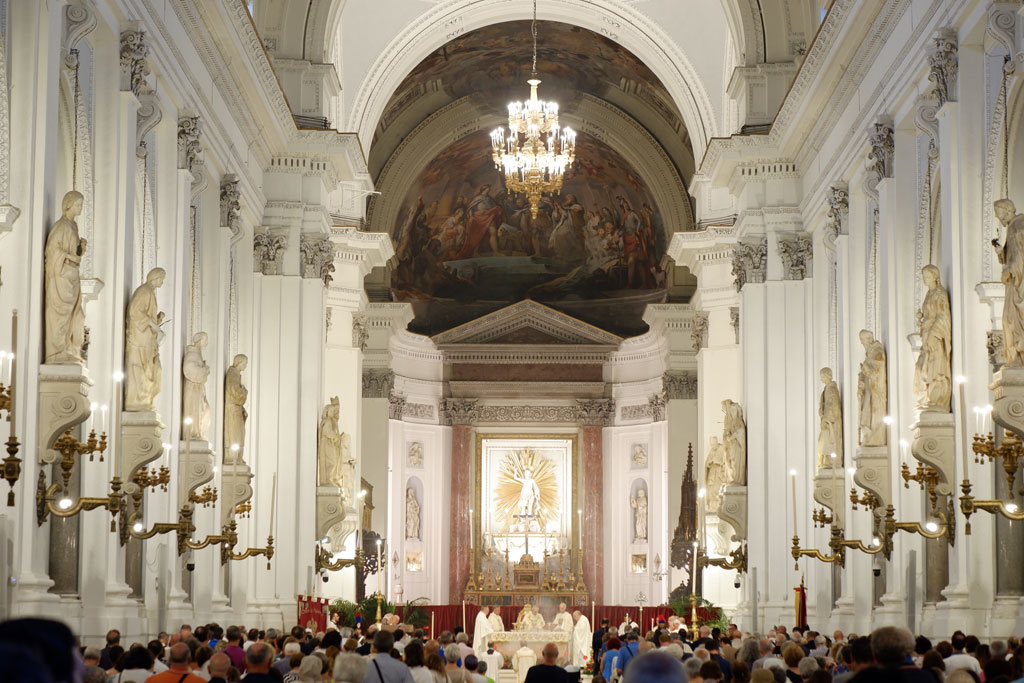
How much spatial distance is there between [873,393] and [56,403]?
10100mm

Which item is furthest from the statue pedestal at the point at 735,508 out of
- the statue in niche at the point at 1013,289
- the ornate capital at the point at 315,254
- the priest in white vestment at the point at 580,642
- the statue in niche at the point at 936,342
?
the statue in niche at the point at 1013,289

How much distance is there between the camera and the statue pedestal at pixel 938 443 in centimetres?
1487

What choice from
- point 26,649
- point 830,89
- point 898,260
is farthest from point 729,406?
point 26,649

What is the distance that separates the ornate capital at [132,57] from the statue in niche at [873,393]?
882 cm

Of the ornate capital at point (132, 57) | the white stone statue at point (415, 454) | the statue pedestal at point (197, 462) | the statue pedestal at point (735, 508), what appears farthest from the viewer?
the white stone statue at point (415, 454)

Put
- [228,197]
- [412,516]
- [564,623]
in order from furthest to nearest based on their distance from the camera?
[412,516] < [564,623] < [228,197]

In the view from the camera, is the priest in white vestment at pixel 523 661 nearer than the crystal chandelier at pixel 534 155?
No

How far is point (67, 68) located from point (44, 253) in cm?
257

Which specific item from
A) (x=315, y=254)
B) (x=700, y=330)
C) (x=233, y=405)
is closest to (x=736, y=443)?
(x=700, y=330)

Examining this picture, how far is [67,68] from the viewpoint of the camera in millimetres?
13953

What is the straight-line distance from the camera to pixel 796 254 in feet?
80.5

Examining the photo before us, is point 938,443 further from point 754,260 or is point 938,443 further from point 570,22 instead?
point 570,22

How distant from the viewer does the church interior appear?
551 inches

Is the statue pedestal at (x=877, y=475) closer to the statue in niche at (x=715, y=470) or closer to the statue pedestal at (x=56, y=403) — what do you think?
the statue pedestal at (x=56, y=403)
